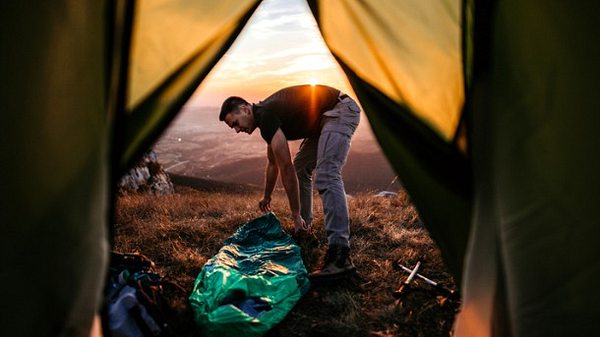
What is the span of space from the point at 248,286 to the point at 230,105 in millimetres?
1638

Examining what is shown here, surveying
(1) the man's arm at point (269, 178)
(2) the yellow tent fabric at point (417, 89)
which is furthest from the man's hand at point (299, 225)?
(2) the yellow tent fabric at point (417, 89)

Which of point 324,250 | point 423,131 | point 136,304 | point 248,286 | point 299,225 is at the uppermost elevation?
point 423,131

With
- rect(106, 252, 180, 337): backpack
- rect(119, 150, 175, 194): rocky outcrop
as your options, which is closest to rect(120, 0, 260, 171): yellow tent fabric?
rect(106, 252, 180, 337): backpack

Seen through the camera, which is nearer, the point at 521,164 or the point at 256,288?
the point at 521,164

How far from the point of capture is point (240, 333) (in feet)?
7.76

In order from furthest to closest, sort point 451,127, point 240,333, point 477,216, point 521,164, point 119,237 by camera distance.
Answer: point 119,237, point 240,333, point 451,127, point 477,216, point 521,164

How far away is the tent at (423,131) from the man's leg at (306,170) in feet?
6.87

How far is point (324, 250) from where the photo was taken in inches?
148

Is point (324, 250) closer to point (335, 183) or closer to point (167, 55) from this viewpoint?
point (335, 183)

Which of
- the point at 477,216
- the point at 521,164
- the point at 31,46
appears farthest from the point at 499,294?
the point at 31,46

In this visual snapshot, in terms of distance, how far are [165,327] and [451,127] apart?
81.4 inches

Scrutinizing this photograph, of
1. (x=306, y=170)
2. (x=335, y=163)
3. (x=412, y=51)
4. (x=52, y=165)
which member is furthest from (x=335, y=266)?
(x=52, y=165)

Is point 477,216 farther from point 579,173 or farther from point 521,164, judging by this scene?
point 579,173

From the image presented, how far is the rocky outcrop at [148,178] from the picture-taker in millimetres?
9641
